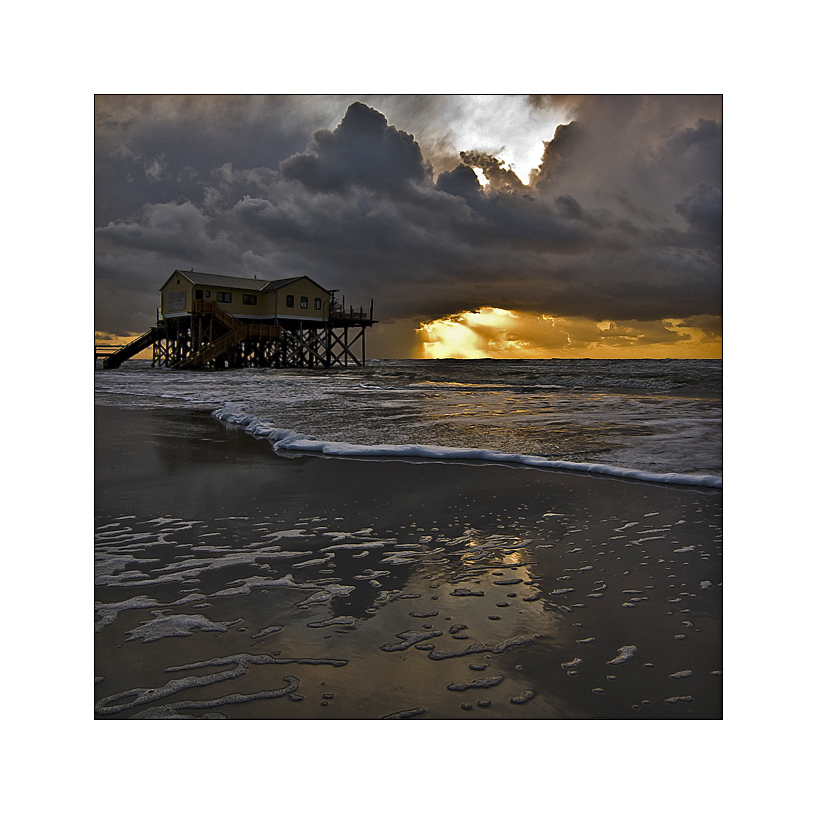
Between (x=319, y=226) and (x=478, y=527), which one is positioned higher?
(x=319, y=226)

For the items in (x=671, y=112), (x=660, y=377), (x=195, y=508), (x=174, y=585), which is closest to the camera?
(x=174, y=585)

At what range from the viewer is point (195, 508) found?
316cm

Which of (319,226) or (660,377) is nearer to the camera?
(319,226)

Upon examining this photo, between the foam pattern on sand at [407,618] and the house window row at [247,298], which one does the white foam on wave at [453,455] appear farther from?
the house window row at [247,298]

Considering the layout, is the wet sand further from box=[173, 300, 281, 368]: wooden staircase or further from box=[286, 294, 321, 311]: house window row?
box=[286, 294, 321, 311]: house window row

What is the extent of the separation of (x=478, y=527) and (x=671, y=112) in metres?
2.93

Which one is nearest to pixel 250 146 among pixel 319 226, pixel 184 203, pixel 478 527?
pixel 184 203

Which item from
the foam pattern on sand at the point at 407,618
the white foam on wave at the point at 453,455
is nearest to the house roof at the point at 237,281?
the white foam on wave at the point at 453,455

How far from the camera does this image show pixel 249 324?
1159 inches

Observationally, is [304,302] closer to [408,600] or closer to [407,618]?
[408,600]

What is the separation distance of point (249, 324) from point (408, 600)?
29.3m

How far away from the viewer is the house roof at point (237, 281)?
94.9ft
